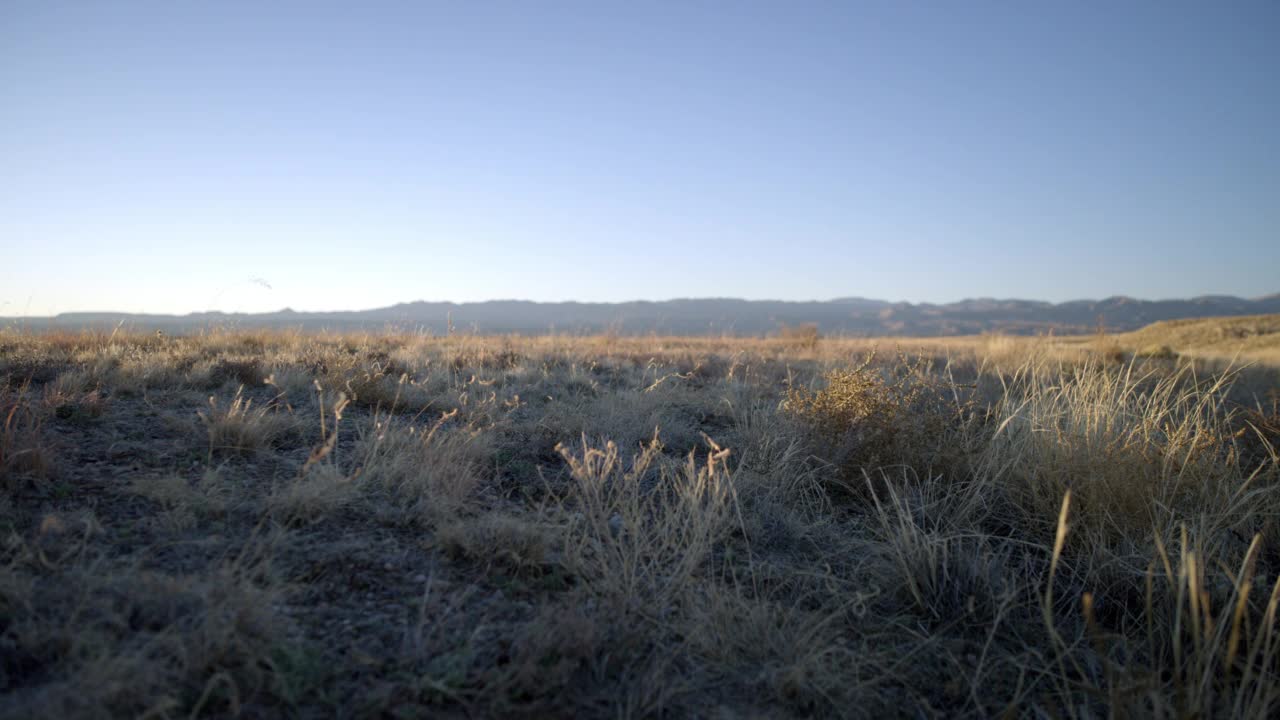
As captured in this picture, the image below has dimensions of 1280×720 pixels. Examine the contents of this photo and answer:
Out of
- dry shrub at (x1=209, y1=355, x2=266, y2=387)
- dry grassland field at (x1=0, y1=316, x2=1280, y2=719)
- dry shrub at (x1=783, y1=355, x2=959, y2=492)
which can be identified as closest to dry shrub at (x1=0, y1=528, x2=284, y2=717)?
dry grassland field at (x1=0, y1=316, x2=1280, y2=719)

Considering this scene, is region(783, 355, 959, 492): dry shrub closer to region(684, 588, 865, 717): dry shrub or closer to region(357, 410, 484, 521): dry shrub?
region(684, 588, 865, 717): dry shrub

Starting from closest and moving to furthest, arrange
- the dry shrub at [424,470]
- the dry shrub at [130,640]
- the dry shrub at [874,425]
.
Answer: the dry shrub at [130,640], the dry shrub at [424,470], the dry shrub at [874,425]

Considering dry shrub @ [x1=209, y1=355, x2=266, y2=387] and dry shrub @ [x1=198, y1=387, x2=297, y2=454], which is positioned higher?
dry shrub @ [x1=209, y1=355, x2=266, y2=387]

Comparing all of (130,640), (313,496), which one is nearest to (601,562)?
(313,496)

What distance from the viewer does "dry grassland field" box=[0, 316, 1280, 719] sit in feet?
5.69

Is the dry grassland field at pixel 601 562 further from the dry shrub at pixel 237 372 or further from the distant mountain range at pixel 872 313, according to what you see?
the distant mountain range at pixel 872 313

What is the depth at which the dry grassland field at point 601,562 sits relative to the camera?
1733 millimetres

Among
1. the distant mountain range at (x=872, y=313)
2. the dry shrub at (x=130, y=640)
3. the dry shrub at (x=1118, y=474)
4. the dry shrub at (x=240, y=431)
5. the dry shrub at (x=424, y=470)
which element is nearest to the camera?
the dry shrub at (x=130, y=640)

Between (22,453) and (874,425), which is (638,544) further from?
(22,453)

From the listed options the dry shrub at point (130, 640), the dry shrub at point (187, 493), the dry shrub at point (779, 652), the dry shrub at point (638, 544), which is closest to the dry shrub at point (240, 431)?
the dry shrub at point (187, 493)

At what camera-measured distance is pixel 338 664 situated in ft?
5.76

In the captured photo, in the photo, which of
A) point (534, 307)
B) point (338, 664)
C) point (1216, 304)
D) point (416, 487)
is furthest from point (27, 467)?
point (1216, 304)

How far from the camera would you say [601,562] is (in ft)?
7.64

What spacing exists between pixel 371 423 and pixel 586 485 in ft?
6.13
